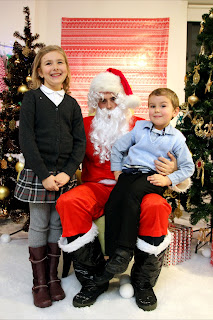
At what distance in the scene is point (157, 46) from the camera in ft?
13.6

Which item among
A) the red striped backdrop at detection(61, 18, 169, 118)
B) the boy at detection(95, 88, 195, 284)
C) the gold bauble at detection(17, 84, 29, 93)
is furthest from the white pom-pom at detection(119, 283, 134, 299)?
the red striped backdrop at detection(61, 18, 169, 118)

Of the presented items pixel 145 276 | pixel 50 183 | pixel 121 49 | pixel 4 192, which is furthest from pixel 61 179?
pixel 121 49

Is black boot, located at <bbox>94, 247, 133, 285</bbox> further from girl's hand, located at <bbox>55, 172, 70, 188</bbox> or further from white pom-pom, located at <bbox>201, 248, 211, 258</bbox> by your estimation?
white pom-pom, located at <bbox>201, 248, 211, 258</bbox>

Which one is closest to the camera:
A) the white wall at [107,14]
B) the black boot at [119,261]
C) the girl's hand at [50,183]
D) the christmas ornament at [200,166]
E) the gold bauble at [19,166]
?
the black boot at [119,261]

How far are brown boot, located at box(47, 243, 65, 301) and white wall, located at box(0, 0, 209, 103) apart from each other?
10.4ft

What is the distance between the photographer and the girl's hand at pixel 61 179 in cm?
171

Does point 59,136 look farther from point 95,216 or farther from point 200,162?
point 200,162

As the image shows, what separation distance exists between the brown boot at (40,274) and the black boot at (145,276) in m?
0.51

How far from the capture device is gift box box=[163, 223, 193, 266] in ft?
7.28

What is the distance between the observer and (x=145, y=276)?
1671 mm

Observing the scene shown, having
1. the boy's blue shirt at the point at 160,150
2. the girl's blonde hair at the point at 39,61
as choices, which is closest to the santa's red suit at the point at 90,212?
the boy's blue shirt at the point at 160,150

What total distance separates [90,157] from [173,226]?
92 cm

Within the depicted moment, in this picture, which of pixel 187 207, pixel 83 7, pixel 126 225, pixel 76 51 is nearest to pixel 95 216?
pixel 126 225

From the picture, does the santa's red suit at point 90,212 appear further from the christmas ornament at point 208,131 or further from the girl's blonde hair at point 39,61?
the christmas ornament at point 208,131
